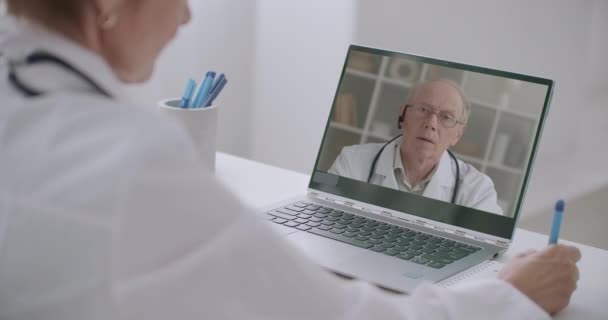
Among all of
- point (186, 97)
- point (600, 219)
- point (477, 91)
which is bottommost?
point (600, 219)

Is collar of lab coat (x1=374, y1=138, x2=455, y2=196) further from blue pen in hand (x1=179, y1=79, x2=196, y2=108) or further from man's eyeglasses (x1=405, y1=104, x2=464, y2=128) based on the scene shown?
blue pen in hand (x1=179, y1=79, x2=196, y2=108)

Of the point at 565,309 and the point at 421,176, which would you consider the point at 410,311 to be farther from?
the point at 421,176

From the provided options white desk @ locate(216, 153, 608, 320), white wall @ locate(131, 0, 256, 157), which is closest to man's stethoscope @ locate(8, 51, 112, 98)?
white desk @ locate(216, 153, 608, 320)

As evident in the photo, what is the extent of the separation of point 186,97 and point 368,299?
70cm

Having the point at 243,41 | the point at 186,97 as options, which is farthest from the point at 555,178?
the point at 186,97

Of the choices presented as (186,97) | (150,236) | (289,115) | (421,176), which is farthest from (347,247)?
(289,115)

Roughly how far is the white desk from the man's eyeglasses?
20 centimetres

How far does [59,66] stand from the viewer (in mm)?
583

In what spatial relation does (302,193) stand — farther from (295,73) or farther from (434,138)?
(295,73)

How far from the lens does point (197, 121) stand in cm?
123

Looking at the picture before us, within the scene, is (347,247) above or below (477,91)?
below

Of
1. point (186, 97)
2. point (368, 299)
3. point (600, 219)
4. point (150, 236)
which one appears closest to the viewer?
point (150, 236)

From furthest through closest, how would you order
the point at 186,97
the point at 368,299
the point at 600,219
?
the point at 600,219, the point at 186,97, the point at 368,299

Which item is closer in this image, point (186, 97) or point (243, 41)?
point (186, 97)
